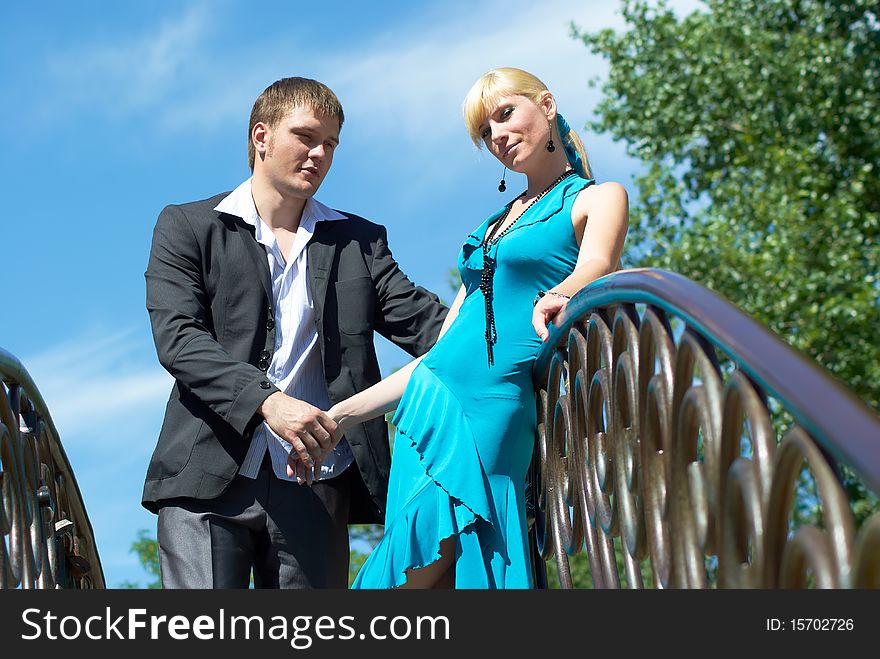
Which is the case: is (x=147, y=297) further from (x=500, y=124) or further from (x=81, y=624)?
(x=81, y=624)

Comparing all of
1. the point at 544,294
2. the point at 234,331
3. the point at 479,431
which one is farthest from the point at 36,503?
the point at 544,294

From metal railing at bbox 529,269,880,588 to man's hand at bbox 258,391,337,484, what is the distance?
2.21ft

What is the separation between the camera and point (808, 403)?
1.69 meters

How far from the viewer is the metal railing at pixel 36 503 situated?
12.5ft

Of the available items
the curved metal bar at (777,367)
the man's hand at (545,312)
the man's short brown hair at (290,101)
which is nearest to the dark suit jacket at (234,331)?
the man's short brown hair at (290,101)

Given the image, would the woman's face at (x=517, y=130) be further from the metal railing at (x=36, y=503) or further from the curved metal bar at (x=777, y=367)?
the metal railing at (x=36, y=503)

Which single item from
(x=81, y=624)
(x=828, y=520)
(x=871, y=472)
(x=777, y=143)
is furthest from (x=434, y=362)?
(x=777, y=143)

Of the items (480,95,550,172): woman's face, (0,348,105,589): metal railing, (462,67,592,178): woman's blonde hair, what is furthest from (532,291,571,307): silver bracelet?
(0,348,105,589): metal railing

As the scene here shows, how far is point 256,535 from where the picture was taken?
4.08 metres

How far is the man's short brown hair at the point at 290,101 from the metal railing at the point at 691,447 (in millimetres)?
1298

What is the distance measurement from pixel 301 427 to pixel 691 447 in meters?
1.74

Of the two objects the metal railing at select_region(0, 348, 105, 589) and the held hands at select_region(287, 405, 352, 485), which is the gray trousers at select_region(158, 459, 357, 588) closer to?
the held hands at select_region(287, 405, 352, 485)

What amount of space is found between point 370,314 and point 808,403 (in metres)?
2.74

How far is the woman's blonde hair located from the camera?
12.6 ft
